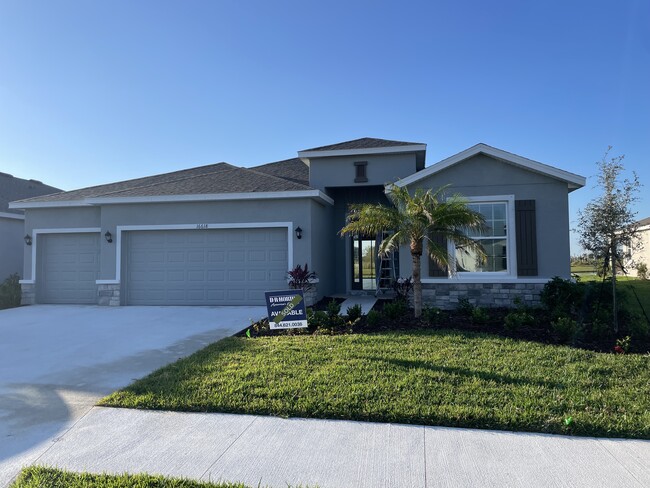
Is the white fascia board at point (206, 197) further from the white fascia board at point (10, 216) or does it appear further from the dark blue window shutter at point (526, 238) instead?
the dark blue window shutter at point (526, 238)

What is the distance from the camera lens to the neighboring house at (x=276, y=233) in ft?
33.1

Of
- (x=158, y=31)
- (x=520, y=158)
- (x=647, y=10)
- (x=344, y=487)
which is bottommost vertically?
(x=344, y=487)

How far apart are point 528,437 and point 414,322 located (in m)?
4.48

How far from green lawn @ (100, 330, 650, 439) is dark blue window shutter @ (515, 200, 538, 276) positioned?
3.78 m

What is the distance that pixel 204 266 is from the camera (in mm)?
12516

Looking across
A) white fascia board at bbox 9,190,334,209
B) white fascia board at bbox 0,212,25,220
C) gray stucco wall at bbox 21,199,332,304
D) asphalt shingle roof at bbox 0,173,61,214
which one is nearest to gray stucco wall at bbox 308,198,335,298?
gray stucco wall at bbox 21,199,332,304

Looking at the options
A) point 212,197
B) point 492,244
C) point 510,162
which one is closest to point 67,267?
point 212,197

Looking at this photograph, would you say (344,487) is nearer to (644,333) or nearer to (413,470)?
(413,470)

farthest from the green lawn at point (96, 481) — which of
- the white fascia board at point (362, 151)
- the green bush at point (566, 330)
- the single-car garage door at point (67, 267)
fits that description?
the white fascia board at point (362, 151)

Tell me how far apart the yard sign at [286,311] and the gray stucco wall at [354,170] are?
7.05 meters

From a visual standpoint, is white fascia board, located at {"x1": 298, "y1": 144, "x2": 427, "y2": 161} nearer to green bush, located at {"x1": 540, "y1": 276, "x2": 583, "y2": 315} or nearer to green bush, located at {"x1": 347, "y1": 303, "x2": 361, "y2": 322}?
green bush, located at {"x1": 540, "y1": 276, "x2": 583, "y2": 315}

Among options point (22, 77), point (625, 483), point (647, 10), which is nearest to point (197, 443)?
point (625, 483)

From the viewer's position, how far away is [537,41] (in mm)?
9734

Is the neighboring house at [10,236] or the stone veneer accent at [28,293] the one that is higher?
the neighboring house at [10,236]
